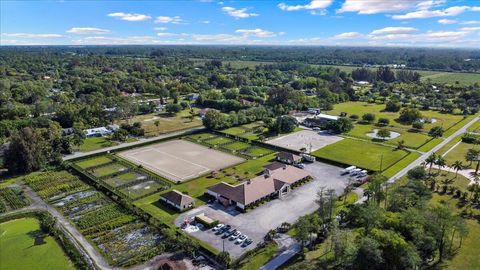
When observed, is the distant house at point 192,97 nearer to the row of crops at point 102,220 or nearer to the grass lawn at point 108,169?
the grass lawn at point 108,169

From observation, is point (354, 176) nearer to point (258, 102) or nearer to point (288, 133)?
point (288, 133)

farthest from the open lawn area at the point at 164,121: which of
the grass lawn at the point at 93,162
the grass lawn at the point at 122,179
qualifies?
the grass lawn at the point at 122,179

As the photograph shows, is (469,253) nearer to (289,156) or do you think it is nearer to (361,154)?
(289,156)

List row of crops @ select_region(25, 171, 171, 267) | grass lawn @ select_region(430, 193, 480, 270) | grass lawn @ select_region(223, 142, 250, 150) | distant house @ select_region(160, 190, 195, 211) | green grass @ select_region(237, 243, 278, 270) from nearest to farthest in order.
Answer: grass lawn @ select_region(430, 193, 480, 270)
green grass @ select_region(237, 243, 278, 270)
row of crops @ select_region(25, 171, 171, 267)
distant house @ select_region(160, 190, 195, 211)
grass lawn @ select_region(223, 142, 250, 150)

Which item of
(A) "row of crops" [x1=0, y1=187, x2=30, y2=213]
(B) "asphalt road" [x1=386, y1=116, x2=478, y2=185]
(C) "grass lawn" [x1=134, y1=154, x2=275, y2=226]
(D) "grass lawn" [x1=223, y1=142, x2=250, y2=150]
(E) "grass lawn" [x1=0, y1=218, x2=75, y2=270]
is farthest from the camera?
(D) "grass lawn" [x1=223, y1=142, x2=250, y2=150]

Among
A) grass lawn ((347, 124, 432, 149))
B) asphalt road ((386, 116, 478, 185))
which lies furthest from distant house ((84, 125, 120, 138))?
asphalt road ((386, 116, 478, 185))

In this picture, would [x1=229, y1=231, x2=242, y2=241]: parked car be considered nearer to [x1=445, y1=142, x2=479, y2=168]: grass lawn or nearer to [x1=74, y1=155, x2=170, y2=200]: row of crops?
[x1=74, y1=155, x2=170, y2=200]: row of crops
